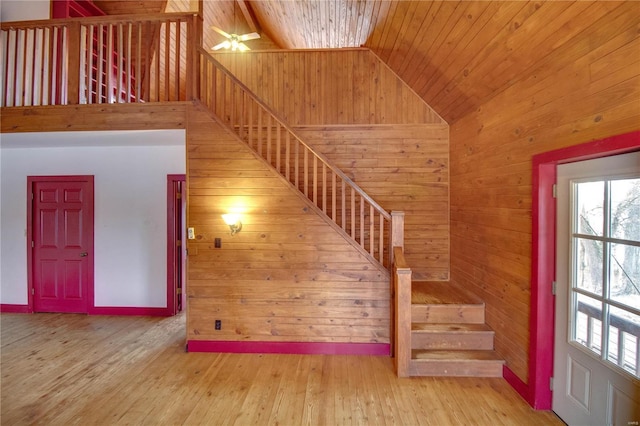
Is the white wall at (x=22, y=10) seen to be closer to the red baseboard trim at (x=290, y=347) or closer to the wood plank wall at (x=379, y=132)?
the wood plank wall at (x=379, y=132)

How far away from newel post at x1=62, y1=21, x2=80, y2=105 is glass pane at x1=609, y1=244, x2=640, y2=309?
5309mm

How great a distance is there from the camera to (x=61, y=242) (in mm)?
4402

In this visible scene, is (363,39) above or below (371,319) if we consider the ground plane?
above

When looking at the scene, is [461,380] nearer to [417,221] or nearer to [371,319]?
[371,319]

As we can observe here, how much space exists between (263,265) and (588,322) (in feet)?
9.41

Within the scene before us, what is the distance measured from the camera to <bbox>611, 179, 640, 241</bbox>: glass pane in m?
1.68

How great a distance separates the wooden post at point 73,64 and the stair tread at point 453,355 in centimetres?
484

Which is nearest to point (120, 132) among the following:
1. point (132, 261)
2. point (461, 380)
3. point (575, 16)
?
point (132, 261)

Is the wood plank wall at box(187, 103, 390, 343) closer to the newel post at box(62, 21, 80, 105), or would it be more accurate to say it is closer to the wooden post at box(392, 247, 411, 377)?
the wooden post at box(392, 247, 411, 377)

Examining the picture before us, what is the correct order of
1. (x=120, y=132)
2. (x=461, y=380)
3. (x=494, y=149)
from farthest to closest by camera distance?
(x=120, y=132) < (x=494, y=149) < (x=461, y=380)

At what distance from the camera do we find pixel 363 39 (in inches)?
162

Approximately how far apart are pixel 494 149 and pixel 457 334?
6.54 feet

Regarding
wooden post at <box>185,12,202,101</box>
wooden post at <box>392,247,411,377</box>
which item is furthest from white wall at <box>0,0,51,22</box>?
wooden post at <box>392,247,411,377</box>

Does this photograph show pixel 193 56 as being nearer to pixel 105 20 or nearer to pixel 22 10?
pixel 105 20
